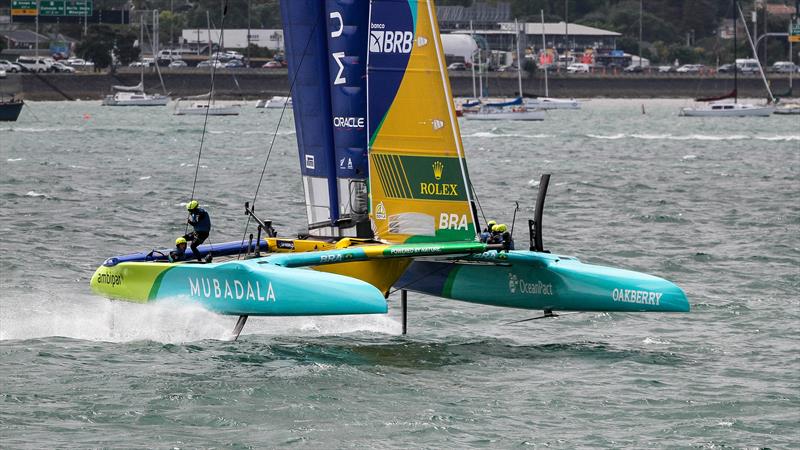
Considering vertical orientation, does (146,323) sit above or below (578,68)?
above

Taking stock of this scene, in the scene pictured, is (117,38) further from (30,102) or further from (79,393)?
(79,393)

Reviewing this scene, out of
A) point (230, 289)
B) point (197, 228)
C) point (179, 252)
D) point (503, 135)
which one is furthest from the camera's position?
point (503, 135)

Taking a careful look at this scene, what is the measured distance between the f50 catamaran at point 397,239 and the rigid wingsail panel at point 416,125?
11 millimetres

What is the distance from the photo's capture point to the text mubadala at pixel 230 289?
46.6 feet

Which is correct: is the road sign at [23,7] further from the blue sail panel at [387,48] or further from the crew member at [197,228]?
the blue sail panel at [387,48]

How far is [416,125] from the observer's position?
1565cm

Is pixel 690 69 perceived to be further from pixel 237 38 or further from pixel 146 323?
pixel 146 323

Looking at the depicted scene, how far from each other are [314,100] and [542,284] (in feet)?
12.1

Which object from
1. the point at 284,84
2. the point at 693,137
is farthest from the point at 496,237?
the point at 284,84

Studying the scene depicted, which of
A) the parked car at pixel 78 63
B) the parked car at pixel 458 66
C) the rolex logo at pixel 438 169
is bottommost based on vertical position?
the parked car at pixel 458 66

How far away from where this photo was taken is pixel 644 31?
171375mm

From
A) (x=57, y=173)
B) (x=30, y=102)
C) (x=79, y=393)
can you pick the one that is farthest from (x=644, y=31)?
(x=79, y=393)

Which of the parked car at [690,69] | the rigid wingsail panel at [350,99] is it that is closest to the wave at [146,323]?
the rigid wingsail panel at [350,99]

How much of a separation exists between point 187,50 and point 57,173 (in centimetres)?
10720
